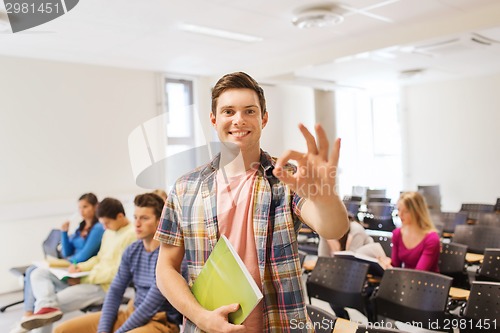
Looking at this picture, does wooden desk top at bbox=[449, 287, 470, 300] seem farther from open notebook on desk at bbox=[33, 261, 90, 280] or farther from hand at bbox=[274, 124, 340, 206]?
open notebook on desk at bbox=[33, 261, 90, 280]

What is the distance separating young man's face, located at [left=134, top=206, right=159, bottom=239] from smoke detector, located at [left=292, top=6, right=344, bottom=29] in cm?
282

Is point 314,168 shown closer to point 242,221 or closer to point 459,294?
point 242,221

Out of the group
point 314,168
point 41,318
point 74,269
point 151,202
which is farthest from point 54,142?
point 314,168

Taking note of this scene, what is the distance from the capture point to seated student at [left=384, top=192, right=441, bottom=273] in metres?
3.54

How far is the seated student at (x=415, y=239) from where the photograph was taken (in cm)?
354

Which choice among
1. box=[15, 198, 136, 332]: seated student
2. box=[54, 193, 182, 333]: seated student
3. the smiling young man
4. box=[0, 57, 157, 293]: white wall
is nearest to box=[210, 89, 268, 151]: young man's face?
the smiling young man

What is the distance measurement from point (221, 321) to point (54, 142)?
587cm

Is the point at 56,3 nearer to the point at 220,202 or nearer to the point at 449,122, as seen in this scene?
the point at 220,202

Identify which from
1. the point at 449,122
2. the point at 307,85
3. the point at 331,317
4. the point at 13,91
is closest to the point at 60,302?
the point at 331,317

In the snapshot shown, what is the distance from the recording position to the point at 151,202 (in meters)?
2.89

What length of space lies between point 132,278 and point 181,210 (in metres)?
1.76

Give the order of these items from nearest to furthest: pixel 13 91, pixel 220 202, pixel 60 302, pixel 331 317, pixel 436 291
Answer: pixel 220 202
pixel 331 317
pixel 436 291
pixel 60 302
pixel 13 91

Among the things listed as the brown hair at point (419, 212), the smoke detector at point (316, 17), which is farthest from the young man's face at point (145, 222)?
the smoke detector at point (316, 17)

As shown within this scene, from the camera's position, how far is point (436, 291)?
281cm
